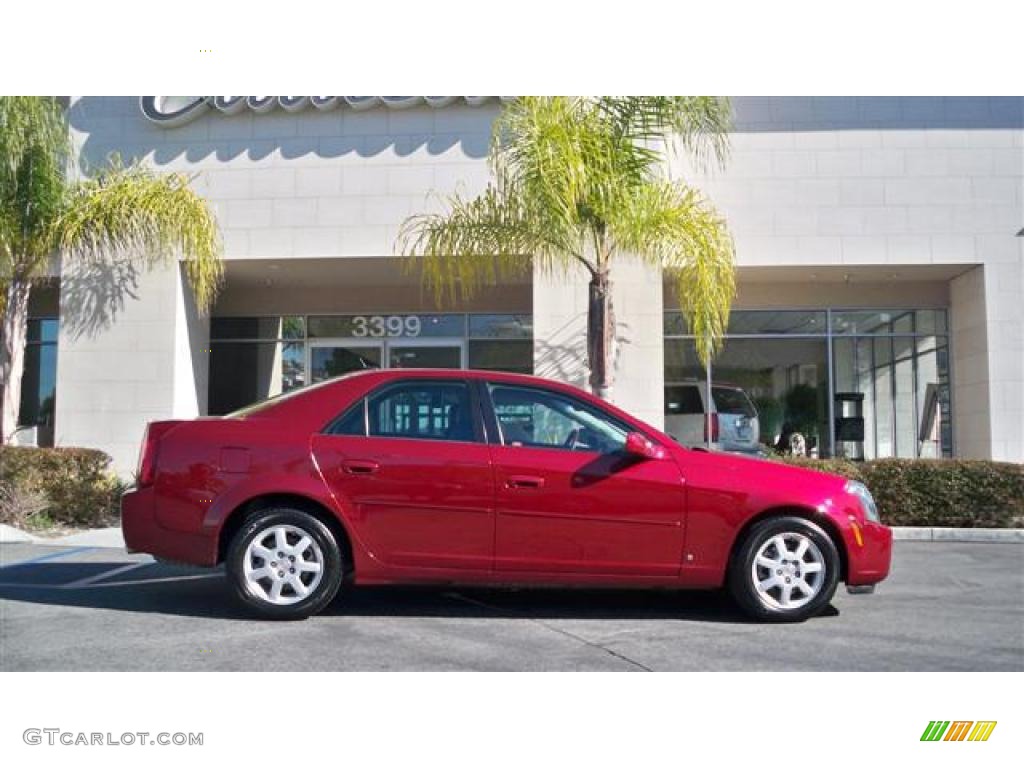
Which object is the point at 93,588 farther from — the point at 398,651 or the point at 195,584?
the point at 398,651

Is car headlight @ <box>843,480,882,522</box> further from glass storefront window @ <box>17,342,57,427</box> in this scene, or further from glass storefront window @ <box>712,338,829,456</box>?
glass storefront window @ <box>17,342,57,427</box>

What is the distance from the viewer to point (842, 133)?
43.0 feet

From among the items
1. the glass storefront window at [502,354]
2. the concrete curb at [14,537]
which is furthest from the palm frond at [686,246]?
the concrete curb at [14,537]

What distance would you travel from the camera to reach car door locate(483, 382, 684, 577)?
546 cm

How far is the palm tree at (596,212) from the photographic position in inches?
377

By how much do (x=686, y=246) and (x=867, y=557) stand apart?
5147mm

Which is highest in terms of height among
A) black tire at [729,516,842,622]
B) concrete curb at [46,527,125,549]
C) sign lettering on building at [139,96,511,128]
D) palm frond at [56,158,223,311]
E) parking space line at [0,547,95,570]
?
sign lettering on building at [139,96,511,128]

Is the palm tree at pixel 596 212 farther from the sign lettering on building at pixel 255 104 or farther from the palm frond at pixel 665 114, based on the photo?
the sign lettering on building at pixel 255 104

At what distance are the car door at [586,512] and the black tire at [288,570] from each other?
98 centimetres

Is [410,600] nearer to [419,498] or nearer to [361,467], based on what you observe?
[419,498]

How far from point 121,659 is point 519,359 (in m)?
10.7

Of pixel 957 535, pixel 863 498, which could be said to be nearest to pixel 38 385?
pixel 957 535

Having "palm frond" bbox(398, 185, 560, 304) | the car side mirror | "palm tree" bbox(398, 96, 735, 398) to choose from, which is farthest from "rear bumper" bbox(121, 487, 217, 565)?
"palm frond" bbox(398, 185, 560, 304)
